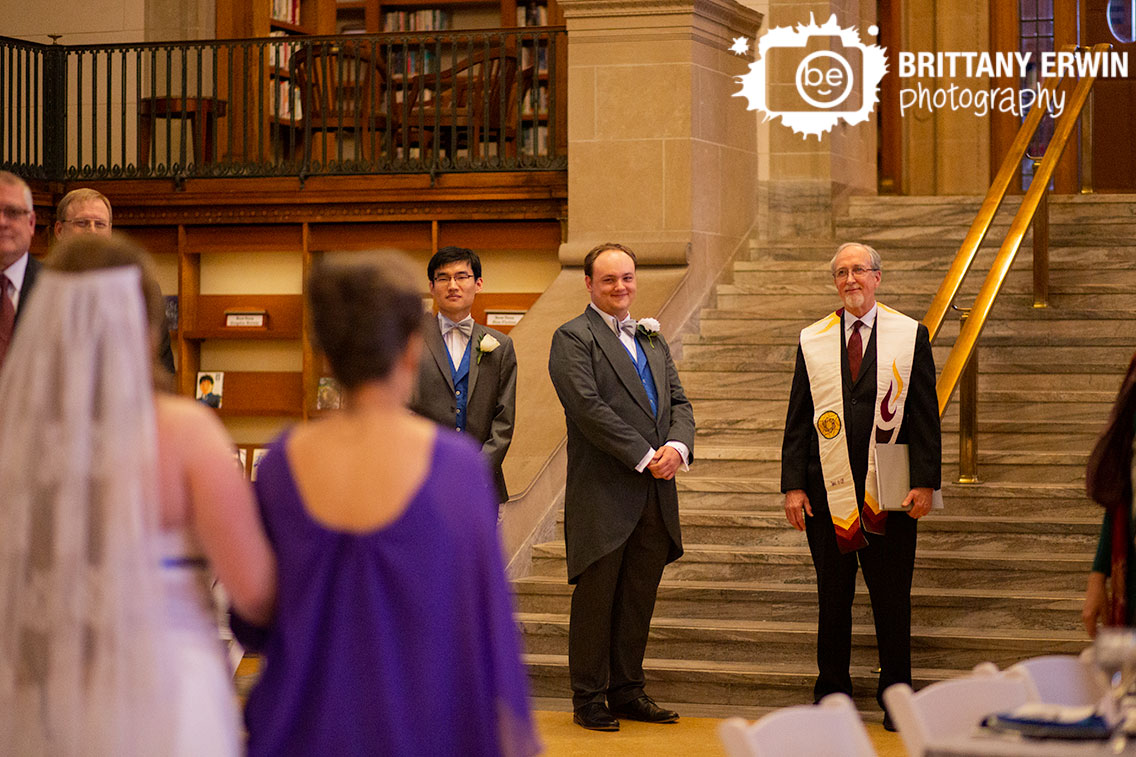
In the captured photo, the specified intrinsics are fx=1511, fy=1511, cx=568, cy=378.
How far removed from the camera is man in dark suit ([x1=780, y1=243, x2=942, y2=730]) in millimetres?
4770

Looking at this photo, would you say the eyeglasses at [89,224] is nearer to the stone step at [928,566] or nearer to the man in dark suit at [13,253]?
the man in dark suit at [13,253]

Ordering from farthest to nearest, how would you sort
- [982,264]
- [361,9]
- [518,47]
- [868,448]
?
[361,9], [518,47], [982,264], [868,448]

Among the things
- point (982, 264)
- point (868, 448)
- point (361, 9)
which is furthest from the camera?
point (361, 9)

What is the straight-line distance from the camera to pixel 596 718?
4770 millimetres

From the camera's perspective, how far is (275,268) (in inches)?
366

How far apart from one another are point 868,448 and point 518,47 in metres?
4.75

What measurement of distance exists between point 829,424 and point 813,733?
2.61 metres

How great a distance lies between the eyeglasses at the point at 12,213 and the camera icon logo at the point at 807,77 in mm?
5334

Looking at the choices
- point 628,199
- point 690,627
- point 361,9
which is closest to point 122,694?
point 690,627

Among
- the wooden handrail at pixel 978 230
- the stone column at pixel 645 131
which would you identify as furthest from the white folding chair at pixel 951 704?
the stone column at pixel 645 131

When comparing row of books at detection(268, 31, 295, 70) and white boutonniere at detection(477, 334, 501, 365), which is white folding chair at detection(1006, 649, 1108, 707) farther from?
row of books at detection(268, 31, 295, 70)

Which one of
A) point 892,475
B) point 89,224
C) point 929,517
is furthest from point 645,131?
point 89,224

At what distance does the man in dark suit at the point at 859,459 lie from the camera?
15.6ft

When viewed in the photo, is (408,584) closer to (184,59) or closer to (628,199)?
(628,199)
